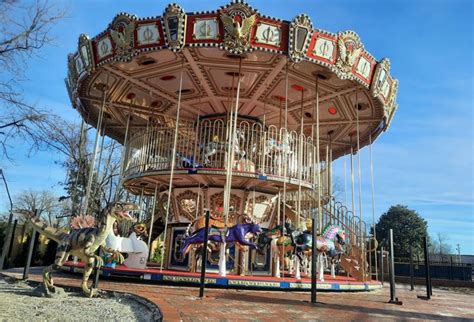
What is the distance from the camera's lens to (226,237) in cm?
957

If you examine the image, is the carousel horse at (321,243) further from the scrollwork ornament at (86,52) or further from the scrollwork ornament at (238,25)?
the scrollwork ornament at (86,52)

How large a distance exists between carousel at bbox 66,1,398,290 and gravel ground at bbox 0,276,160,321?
2.60 meters

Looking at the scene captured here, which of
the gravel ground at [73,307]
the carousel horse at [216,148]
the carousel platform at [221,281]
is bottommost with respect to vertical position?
the gravel ground at [73,307]

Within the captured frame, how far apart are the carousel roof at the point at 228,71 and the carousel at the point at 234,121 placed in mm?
36

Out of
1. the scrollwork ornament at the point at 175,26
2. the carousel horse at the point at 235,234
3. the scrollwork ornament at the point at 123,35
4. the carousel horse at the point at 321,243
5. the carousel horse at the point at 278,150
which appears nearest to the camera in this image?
the scrollwork ornament at the point at 175,26

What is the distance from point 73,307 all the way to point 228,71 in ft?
26.8

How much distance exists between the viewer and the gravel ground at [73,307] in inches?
200

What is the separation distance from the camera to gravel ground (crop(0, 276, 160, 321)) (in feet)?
16.7

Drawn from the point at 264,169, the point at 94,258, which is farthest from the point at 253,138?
the point at 94,258

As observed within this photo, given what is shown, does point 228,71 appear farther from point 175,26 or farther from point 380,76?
point 380,76

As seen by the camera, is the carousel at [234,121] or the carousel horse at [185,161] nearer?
the carousel at [234,121]

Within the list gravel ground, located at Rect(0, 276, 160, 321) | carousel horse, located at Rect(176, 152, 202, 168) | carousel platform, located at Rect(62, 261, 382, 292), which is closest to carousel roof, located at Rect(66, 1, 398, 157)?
carousel horse, located at Rect(176, 152, 202, 168)

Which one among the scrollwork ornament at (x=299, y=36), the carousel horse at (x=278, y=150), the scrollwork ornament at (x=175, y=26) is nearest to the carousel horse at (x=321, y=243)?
the carousel horse at (x=278, y=150)

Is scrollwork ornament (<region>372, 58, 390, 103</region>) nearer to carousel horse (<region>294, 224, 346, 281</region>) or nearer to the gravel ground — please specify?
carousel horse (<region>294, 224, 346, 281</region>)
